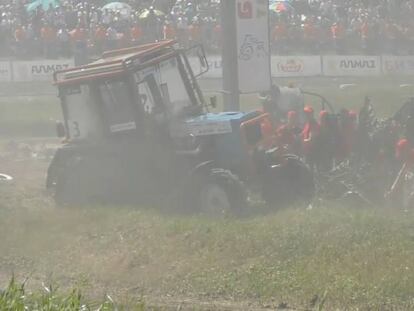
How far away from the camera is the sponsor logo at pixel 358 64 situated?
31.2 meters

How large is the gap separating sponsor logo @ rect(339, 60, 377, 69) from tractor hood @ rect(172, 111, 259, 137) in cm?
1846

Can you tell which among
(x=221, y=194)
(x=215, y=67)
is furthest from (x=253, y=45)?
(x=215, y=67)

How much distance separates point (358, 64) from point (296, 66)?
2060mm

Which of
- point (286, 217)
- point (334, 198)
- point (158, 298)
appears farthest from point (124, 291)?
point (334, 198)

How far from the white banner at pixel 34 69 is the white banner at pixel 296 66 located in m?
7.14

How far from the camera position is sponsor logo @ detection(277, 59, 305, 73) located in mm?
31109

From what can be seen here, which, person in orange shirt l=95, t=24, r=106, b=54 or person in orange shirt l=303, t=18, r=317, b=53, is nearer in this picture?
person in orange shirt l=95, t=24, r=106, b=54

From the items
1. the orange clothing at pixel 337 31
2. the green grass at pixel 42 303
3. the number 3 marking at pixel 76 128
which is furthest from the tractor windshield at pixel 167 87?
the orange clothing at pixel 337 31

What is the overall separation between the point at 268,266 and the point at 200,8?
23.5m

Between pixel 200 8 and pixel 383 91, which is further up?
pixel 200 8

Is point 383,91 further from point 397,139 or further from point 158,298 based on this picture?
point 158,298

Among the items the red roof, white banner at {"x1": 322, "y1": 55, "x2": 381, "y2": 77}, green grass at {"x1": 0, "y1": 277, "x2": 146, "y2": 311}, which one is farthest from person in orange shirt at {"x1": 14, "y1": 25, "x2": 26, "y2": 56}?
green grass at {"x1": 0, "y1": 277, "x2": 146, "y2": 311}

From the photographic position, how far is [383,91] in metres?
27.4

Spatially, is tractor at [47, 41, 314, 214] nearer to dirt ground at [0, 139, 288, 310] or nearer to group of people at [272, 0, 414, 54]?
dirt ground at [0, 139, 288, 310]
